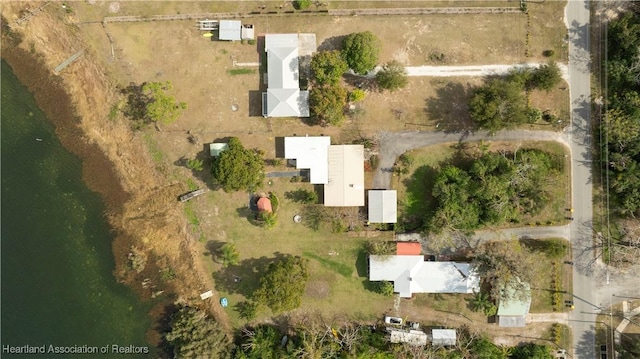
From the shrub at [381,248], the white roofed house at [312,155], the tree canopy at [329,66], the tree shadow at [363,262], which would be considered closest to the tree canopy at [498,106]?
the tree canopy at [329,66]

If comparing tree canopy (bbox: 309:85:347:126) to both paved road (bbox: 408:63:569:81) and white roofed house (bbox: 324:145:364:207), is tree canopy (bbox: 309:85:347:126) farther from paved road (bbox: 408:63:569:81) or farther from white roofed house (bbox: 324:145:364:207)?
paved road (bbox: 408:63:569:81)

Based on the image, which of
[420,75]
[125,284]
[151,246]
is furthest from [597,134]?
[125,284]

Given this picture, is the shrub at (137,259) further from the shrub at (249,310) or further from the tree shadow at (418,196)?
the tree shadow at (418,196)

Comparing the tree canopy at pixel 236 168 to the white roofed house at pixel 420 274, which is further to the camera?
the white roofed house at pixel 420 274

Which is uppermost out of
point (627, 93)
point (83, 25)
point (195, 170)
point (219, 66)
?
point (83, 25)

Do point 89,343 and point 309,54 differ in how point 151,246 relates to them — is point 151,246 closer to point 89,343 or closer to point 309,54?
point 89,343

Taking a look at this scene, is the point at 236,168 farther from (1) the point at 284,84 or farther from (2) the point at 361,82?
(2) the point at 361,82
